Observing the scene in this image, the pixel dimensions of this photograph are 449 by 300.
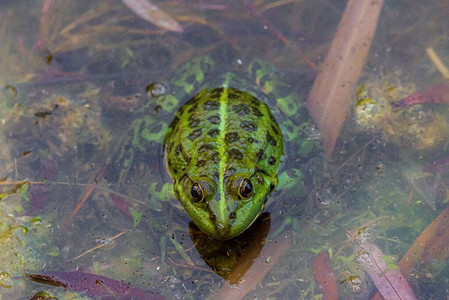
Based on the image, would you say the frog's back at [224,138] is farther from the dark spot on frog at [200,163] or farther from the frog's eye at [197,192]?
the frog's eye at [197,192]

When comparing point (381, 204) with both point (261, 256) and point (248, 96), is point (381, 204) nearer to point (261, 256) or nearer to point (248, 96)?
point (261, 256)

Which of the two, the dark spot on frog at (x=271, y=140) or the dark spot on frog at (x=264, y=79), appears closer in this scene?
the dark spot on frog at (x=271, y=140)

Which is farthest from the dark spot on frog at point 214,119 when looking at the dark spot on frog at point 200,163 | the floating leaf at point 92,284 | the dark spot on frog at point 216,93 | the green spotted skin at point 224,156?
the floating leaf at point 92,284

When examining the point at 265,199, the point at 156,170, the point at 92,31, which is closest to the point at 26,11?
the point at 92,31

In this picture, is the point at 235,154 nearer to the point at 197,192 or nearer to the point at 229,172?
the point at 229,172

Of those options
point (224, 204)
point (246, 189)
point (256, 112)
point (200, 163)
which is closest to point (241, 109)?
point (256, 112)

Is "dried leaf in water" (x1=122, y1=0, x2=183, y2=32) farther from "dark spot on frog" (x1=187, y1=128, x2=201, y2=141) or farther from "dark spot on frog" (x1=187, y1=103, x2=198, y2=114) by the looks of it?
"dark spot on frog" (x1=187, y1=128, x2=201, y2=141)
